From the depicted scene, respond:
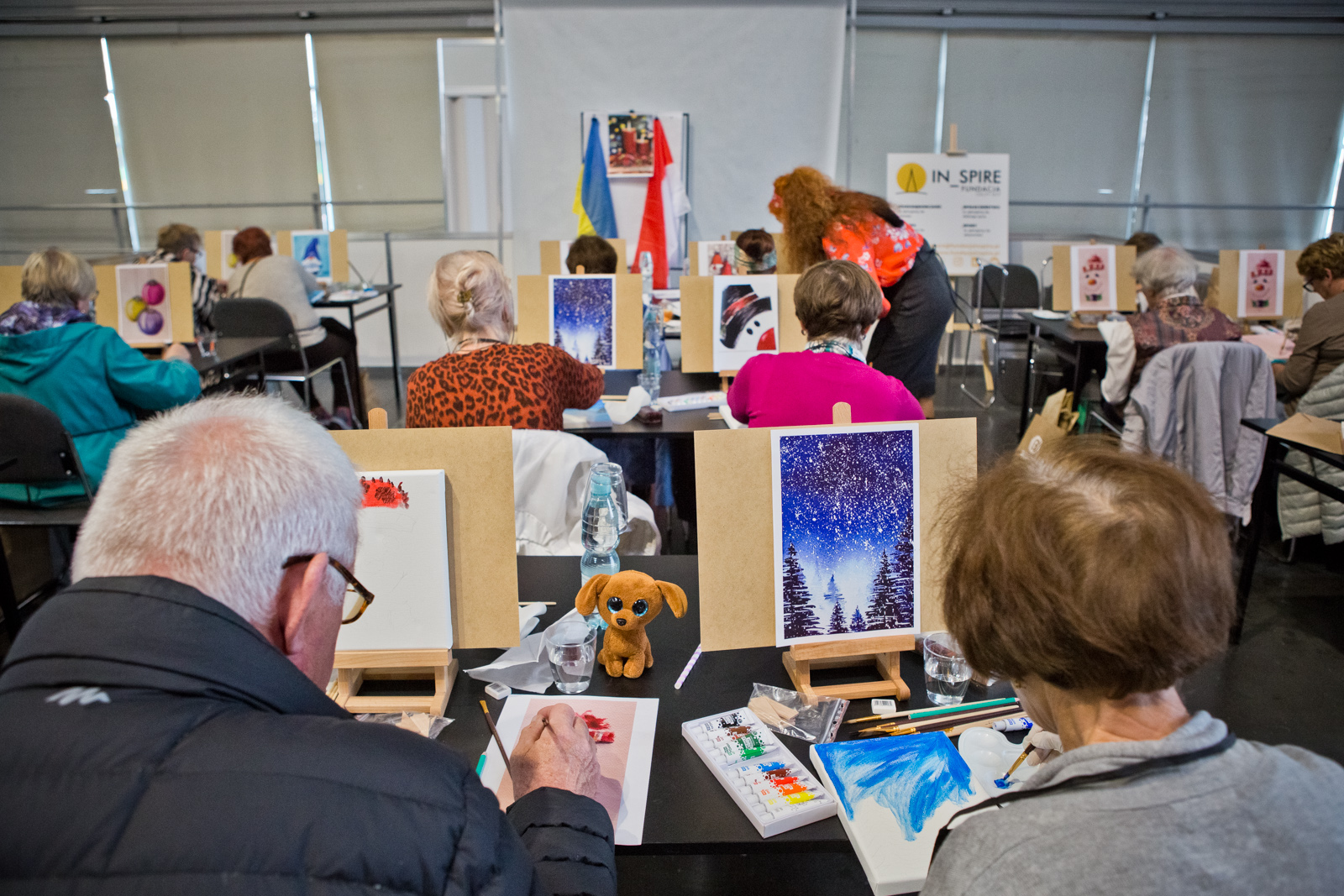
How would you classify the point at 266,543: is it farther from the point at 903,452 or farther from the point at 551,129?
the point at 551,129

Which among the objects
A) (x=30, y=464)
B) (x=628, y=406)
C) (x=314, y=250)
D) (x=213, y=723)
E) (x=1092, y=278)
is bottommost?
(x=30, y=464)

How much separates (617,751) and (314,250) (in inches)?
243

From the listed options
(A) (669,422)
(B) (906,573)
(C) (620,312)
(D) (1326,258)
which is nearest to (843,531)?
(B) (906,573)

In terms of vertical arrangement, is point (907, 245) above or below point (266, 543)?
above

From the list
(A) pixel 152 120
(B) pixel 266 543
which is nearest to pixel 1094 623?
(B) pixel 266 543

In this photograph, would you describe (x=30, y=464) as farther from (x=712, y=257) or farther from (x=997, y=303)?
(x=997, y=303)

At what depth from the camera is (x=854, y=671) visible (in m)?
Answer: 1.45

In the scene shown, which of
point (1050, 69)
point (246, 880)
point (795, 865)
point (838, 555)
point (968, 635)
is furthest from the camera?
point (1050, 69)

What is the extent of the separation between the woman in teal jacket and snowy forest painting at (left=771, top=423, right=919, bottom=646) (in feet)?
8.76

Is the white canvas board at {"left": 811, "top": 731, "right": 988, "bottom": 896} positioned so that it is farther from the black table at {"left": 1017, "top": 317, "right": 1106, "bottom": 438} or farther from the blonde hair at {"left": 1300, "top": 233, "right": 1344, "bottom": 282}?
the blonde hair at {"left": 1300, "top": 233, "right": 1344, "bottom": 282}

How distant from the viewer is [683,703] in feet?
4.44

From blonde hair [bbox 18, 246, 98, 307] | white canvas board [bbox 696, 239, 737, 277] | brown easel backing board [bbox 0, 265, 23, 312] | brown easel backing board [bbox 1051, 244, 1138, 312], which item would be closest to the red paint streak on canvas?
blonde hair [bbox 18, 246, 98, 307]

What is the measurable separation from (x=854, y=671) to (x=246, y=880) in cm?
105

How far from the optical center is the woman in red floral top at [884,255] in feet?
10.7
